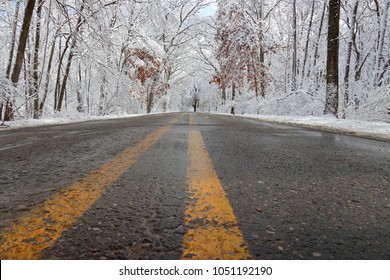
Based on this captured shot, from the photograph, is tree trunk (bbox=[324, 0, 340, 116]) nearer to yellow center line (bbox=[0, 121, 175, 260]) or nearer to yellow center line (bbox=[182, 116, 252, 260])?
yellow center line (bbox=[182, 116, 252, 260])

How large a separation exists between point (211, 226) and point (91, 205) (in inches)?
20.4

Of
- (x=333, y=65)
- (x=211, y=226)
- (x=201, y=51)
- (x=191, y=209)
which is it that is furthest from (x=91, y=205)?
(x=201, y=51)

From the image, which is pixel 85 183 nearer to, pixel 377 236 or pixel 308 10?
pixel 377 236

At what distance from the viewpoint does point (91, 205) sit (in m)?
1.25

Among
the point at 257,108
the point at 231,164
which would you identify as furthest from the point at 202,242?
the point at 257,108

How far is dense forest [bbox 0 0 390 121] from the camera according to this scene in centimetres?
995

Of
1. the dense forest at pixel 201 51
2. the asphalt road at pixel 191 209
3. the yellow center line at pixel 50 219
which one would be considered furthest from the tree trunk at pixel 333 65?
the yellow center line at pixel 50 219

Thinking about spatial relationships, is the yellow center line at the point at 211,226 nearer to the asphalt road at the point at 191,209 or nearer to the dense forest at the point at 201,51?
the asphalt road at the point at 191,209

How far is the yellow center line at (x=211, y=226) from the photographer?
0.86 meters

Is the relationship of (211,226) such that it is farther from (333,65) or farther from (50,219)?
(333,65)

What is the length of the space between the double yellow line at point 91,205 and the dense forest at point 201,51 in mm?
6599

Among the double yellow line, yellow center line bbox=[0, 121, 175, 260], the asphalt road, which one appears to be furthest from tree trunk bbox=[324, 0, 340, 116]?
yellow center line bbox=[0, 121, 175, 260]

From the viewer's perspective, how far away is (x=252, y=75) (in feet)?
72.3

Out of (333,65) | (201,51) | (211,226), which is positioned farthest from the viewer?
(201,51)
